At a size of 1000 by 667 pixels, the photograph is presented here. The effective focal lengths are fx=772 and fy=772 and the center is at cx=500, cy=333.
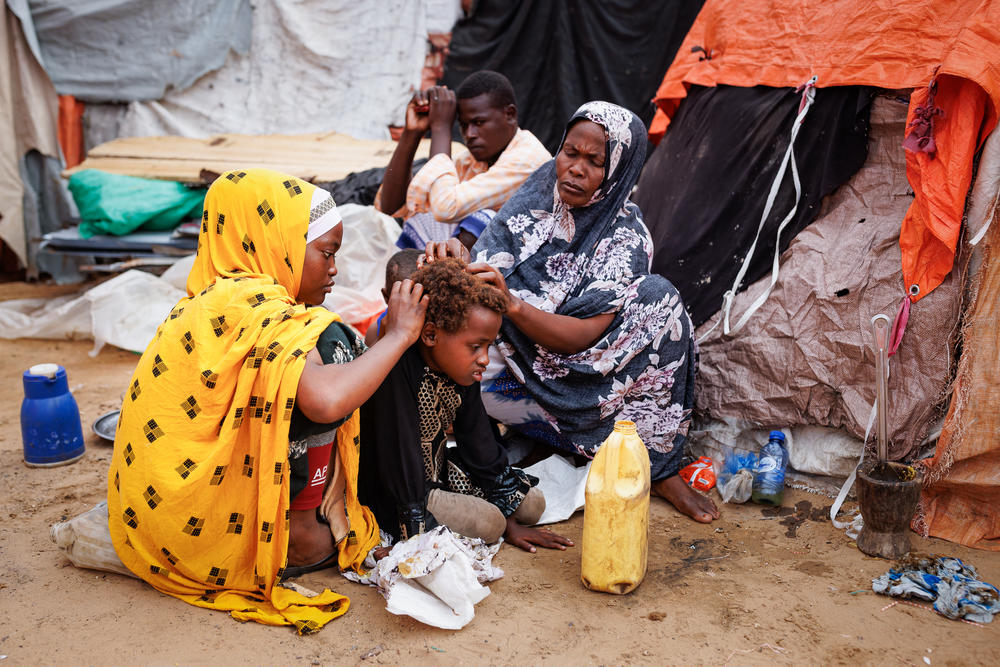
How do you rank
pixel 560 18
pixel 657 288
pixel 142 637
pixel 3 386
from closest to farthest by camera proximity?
pixel 142 637 < pixel 657 288 < pixel 3 386 < pixel 560 18

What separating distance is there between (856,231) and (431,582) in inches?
81.9

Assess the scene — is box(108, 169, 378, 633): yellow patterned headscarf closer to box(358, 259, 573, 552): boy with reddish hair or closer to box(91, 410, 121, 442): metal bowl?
→ box(358, 259, 573, 552): boy with reddish hair

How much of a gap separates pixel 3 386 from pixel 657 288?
3.32m

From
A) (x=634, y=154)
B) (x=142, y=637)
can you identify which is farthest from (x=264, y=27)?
(x=142, y=637)

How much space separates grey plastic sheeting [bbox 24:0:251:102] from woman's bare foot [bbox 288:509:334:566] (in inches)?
226

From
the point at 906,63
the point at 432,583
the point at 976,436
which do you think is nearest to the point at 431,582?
the point at 432,583

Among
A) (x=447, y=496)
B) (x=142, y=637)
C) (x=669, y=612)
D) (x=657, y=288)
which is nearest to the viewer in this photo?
(x=142, y=637)

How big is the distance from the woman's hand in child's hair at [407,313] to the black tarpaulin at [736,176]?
1600 millimetres

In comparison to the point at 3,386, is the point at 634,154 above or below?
above

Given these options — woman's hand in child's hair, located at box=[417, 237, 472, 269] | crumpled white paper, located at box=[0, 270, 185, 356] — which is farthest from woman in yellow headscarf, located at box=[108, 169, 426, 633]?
crumpled white paper, located at box=[0, 270, 185, 356]

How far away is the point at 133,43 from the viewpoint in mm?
6582

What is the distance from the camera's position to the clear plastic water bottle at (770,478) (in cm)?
274

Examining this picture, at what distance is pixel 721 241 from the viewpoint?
332 centimetres

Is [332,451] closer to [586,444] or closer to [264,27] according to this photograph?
[586,444]
